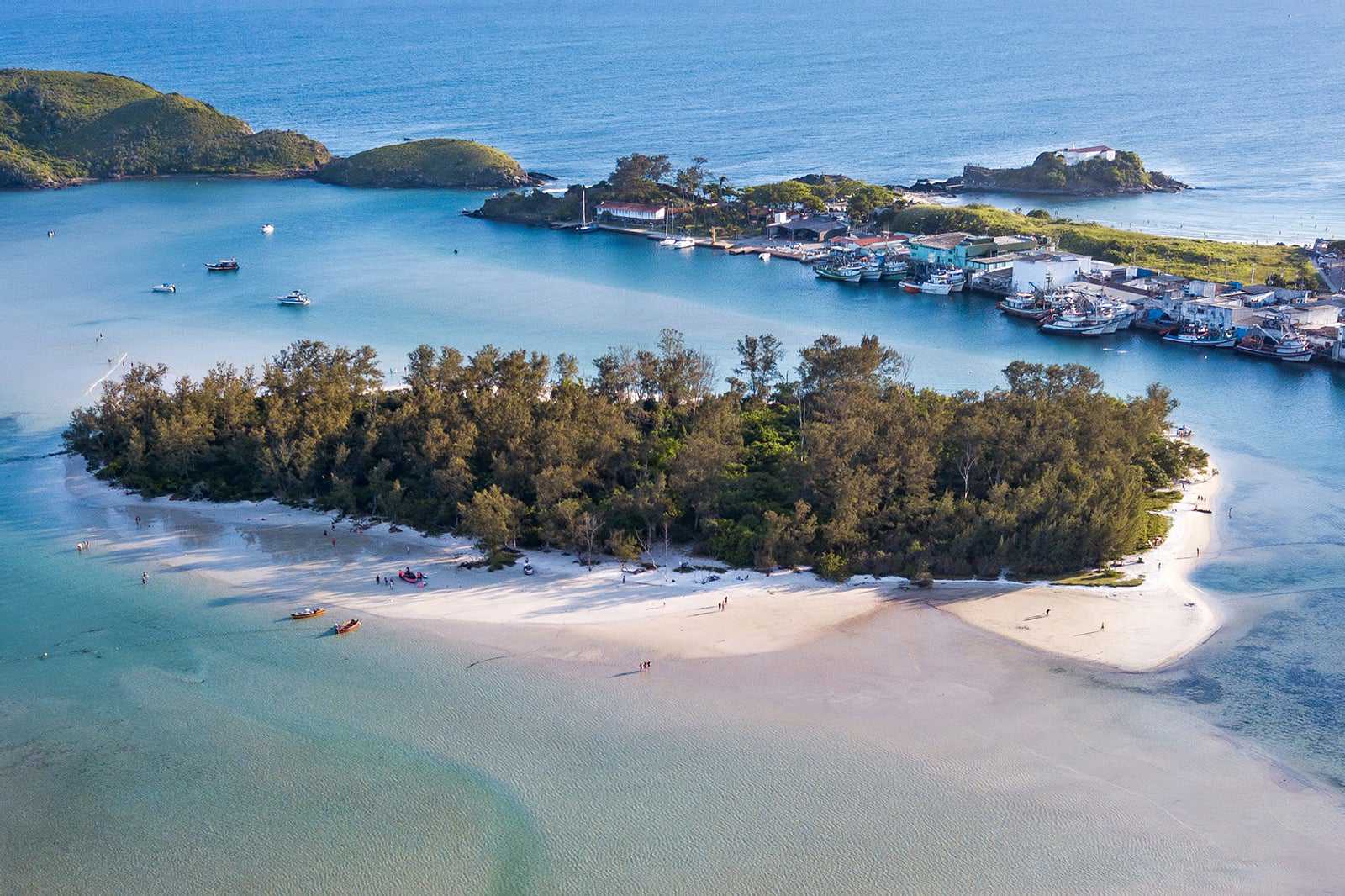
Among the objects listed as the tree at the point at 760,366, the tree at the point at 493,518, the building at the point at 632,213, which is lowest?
the tree at the point at 493,518

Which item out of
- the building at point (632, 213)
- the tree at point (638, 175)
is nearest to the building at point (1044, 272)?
the building at point (632, 213)

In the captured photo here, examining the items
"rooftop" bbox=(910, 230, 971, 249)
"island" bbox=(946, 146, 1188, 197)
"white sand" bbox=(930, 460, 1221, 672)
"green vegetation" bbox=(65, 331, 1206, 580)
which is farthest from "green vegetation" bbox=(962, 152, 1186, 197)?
"white sand" bbox=(930, 460, 1221, 672)

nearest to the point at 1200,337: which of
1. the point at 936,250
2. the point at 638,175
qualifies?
the point at 936,250

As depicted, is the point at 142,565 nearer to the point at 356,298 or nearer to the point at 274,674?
the point at 274,674

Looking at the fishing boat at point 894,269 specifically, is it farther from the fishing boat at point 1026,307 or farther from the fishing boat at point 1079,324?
the fishing boat at point 1079,324

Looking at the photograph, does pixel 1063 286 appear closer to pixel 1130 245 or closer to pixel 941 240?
pixel 1130 245

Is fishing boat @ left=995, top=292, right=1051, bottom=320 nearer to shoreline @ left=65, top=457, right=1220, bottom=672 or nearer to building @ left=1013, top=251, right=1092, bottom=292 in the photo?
building @ left=1013, top=251, right=1092, bottom=292
